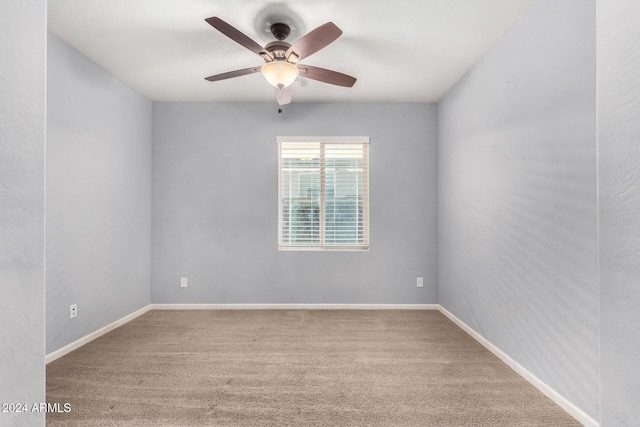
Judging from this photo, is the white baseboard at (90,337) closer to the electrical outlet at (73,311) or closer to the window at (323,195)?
the electrical outlet at (73,311)

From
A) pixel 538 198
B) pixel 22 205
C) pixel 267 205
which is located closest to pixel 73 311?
pixel 267 205

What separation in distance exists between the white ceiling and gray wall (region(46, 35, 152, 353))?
0.31 m

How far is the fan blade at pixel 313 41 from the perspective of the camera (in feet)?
6.26

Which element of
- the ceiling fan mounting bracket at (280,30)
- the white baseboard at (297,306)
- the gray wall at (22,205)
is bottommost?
the white baseboard at (297,306)

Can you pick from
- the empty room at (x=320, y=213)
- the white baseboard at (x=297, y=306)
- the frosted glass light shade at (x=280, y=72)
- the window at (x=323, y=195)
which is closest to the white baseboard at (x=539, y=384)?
the empty room at (x=320, y=213)

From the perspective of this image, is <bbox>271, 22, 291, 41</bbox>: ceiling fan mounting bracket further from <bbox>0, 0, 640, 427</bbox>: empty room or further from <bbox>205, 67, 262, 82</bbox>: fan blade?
<bbox>205, 67, 262, 82</bbox>: fan blade

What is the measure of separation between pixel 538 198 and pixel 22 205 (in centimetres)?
264

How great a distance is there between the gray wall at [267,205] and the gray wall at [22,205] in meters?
3.00

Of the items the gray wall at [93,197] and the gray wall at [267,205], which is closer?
the gray wall at [93,197]

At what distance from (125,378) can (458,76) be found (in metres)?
4.08

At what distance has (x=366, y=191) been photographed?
3969 millimetres

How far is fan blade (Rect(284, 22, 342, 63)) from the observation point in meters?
1.91

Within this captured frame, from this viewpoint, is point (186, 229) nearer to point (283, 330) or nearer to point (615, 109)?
point (283, 330)

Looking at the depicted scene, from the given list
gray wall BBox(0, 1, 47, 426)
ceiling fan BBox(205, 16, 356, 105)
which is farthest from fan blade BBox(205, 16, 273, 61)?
gray wall BBox(0, 1, 47, 426)
